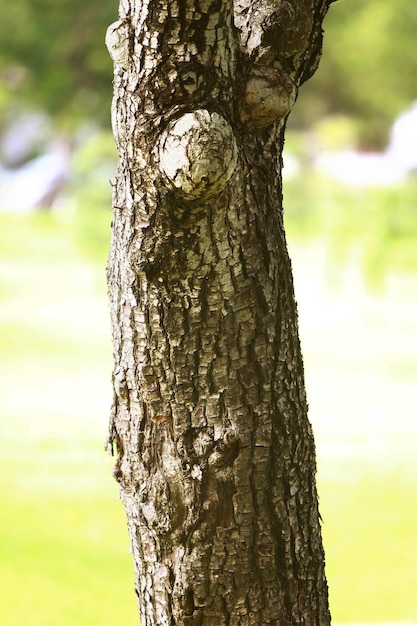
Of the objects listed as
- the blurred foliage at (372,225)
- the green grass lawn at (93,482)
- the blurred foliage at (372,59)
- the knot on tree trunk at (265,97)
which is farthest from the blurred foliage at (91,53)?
the knot on tree trunk at (265,97)

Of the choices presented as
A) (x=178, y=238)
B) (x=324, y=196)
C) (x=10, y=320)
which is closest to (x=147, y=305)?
(x=178, y=238)

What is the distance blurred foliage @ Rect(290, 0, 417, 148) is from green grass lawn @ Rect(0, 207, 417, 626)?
1043 mm

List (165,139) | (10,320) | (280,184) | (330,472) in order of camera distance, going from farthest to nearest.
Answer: (10,320), (330,472), (280,184), (165,139)

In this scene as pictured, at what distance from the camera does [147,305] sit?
75 centimetres

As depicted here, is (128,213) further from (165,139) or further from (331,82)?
(331,82)

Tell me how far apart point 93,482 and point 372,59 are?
1694mm

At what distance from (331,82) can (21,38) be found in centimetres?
167

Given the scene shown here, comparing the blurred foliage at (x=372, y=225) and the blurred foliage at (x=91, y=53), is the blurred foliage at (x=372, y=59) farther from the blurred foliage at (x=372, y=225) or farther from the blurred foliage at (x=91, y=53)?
the blurred foliage at (x=372, y=225)

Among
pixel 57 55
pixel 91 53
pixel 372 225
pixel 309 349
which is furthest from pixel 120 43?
pixel 309 349

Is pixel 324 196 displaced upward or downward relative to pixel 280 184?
upward

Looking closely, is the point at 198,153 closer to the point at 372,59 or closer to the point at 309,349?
the point at 372,59

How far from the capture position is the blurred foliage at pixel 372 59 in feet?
9.34

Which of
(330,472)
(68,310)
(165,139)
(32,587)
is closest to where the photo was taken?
(165,139)

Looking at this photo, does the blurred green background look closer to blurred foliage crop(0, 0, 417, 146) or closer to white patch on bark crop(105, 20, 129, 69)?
blurred foliage crop(0, 0, 417, 146)
